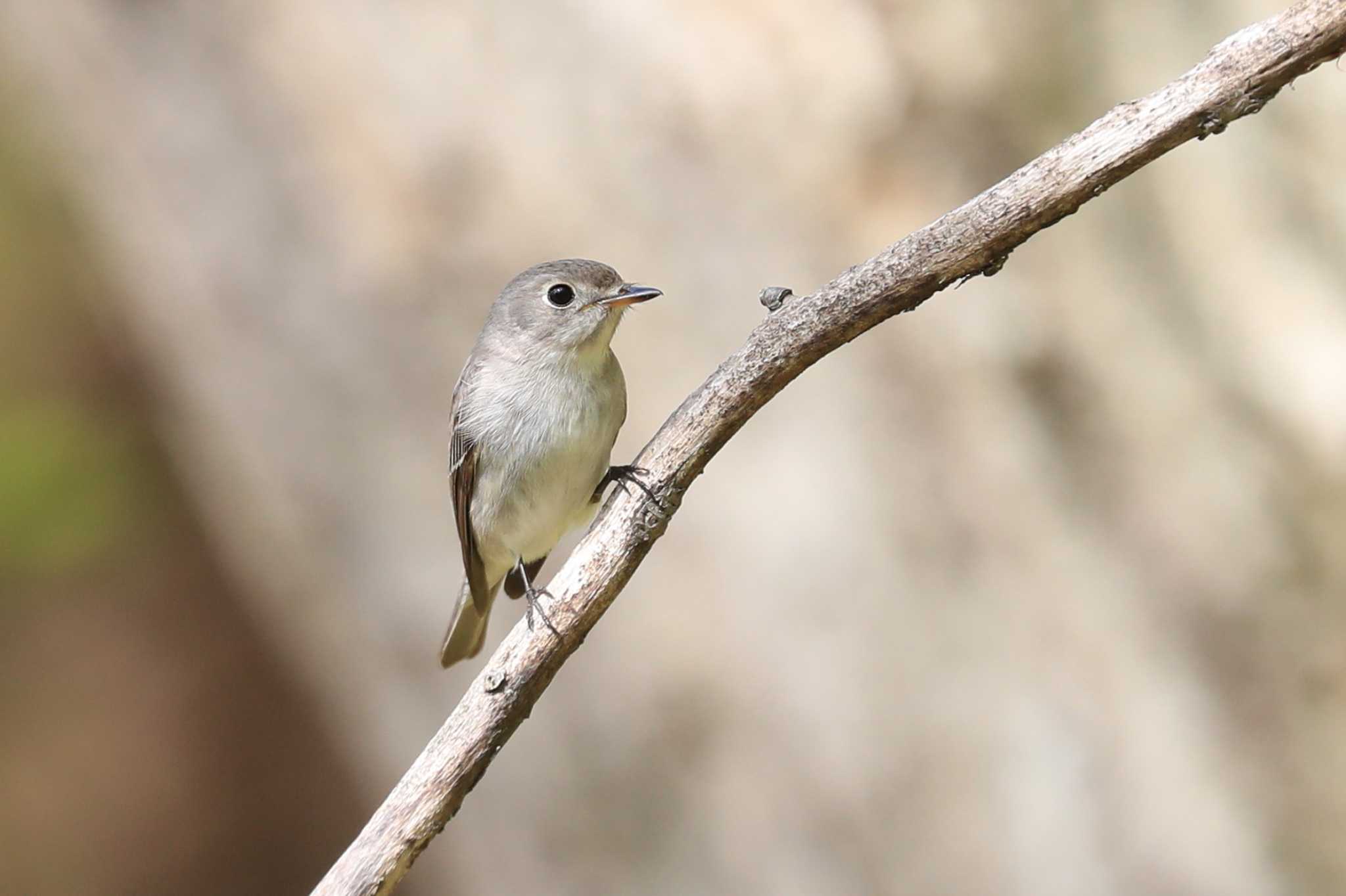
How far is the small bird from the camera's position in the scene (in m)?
2.70

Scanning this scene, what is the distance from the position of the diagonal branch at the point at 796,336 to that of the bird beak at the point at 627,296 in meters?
0.58

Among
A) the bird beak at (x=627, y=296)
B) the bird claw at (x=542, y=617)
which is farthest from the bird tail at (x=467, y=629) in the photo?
the bird claw at (x=542, y=617)

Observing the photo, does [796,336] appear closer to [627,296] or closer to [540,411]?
[627,296]

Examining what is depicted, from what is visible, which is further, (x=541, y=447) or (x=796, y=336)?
(x=541, y=447)

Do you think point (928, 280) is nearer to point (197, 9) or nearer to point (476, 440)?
point (476, 440)

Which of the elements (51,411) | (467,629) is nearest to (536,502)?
(467,629)

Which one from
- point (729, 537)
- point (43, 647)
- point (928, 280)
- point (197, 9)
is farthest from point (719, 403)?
point (43, 647)

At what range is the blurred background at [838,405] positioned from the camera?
4395 millimetres

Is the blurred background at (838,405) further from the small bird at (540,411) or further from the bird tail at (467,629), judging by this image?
the small bird at (540,411)

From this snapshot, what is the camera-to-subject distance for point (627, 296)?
2.61 m

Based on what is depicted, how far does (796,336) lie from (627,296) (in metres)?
0.89

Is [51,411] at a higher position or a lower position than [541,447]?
lower

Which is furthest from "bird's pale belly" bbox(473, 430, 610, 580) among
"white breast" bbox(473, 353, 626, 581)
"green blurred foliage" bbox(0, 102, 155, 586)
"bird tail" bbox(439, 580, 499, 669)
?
"green blurred foliage" bbox(0, 102, 155, 586)

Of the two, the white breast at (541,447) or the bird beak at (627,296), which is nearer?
the bird beak at (627,296)
